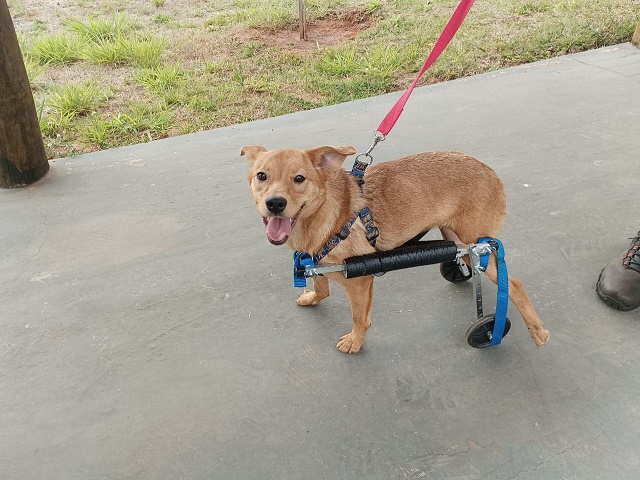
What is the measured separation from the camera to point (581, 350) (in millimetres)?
2592

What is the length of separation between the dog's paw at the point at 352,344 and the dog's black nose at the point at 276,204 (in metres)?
0.83

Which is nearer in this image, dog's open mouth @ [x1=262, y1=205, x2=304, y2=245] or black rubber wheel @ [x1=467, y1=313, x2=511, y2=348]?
dog's open mouth @ [x1=262, y1=205, x2=304, y2=245]

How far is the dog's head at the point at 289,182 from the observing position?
226 cm

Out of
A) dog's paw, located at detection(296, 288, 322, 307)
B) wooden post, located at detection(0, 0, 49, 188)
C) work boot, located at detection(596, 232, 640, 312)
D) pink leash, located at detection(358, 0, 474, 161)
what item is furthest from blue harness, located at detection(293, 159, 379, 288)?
wooden post, located at detection(0, 0, 49, 188)

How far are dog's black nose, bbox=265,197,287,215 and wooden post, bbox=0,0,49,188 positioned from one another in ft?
Answer: 9.59

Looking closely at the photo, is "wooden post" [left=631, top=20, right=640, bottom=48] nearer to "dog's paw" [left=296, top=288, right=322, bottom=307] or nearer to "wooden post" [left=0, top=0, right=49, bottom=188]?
"dog's paw" [left=296, top=288, right=322, bottom=307]

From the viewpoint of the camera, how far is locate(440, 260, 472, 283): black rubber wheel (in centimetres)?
298

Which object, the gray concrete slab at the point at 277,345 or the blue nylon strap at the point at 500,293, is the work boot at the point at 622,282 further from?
the blue nylon strap at the point at 500,293

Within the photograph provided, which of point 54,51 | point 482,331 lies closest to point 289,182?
point 482,331

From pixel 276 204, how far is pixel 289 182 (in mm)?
166

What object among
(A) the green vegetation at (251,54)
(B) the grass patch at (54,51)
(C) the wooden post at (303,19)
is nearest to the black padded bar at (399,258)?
(A) the green vegetation at (251,54)

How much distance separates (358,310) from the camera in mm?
2592

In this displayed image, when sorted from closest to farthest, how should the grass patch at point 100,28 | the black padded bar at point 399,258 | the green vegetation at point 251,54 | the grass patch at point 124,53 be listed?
the black padded bar at point 399,258 < the green vegetation at point 251,54 < the grass patch at point 124,53 < the grass patch at point 100,28

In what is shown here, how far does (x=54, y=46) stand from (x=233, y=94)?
2860mm
